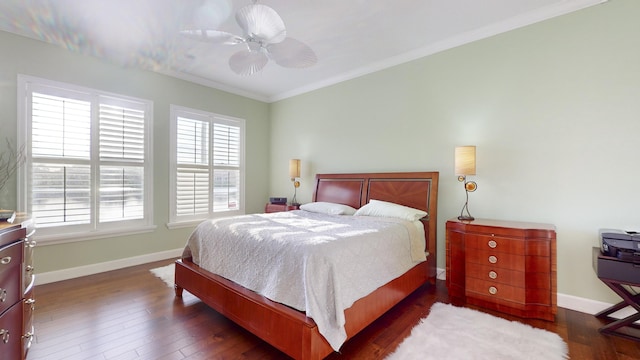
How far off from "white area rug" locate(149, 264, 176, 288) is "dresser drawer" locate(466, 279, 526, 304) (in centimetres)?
321

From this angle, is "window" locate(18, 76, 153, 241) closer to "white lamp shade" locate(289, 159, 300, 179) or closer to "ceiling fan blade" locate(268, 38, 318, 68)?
"white lamp shade" locate(289, 159, 300, 179)

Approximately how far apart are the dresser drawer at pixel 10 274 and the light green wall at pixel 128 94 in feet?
7.19

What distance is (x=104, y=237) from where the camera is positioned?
11.8 feet

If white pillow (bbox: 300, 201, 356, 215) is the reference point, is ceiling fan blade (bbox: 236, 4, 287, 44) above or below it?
above

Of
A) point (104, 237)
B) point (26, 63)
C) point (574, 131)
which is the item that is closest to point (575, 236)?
point (574, 131)

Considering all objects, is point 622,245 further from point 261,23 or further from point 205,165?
point 205,165

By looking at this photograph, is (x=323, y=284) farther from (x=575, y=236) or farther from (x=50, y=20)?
(x=50, y=20)

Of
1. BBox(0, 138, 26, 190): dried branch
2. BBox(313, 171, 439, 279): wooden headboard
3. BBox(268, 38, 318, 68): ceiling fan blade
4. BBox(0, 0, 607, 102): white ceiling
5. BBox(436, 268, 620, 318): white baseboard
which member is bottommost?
BBox(436, 268, 620, 318): white baseboard

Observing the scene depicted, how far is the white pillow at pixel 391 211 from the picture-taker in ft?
10.1

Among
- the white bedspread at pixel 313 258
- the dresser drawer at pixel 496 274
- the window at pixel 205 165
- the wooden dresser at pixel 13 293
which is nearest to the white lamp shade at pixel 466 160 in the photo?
the white bedspread at pixel 313 258

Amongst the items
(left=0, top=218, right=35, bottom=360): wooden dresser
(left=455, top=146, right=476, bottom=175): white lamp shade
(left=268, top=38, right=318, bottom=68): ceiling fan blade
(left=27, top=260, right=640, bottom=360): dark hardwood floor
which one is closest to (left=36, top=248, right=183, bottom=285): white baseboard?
(left=27, top=260, right=640, bottom=360): dark hardwood floor

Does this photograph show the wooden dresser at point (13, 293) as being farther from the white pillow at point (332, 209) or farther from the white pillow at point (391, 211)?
the white pillow at point (391, 211)

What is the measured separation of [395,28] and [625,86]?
2.10 metres

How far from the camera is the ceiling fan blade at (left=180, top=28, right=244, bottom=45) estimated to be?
6.98 feet
